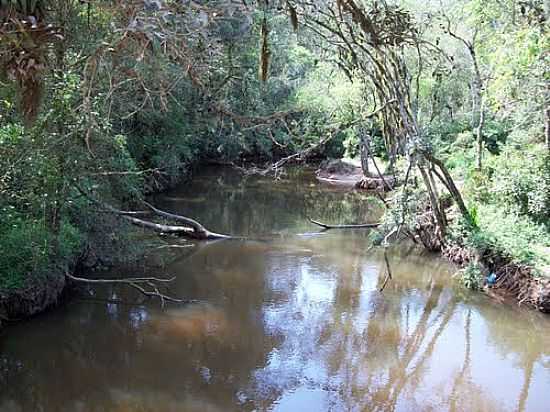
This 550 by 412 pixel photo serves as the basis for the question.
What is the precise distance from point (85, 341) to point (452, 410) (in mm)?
4803

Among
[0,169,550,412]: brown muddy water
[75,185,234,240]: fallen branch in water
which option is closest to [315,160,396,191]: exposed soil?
[75,185,234,240]: fallen branch in water

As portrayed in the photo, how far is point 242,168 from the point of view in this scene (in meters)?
12.4

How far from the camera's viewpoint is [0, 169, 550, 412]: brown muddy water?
A: 6.84 metres

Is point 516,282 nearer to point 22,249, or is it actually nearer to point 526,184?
point 526,184

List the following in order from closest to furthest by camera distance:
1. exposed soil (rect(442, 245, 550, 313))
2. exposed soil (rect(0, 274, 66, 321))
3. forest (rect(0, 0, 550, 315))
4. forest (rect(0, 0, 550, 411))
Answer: forest (rect(0, 0, 550, 315))
forest (rect(0, 0, 550, 411))
exposed soil (rect(0, 274, 66, 321))
exposed soil (rect(442, 245, 550, 313))

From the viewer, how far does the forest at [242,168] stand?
4.48m

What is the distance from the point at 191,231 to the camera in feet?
42.9

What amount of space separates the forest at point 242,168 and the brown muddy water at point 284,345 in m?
0.10

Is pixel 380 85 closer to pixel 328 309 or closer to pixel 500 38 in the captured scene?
pixel 500 38

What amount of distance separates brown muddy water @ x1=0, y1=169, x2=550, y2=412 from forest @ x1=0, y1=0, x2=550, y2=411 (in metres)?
0.10

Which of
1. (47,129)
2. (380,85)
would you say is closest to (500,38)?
(380,85)

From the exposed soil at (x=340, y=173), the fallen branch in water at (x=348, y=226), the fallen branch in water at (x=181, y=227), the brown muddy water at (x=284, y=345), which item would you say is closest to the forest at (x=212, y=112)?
the fallen branch in water at (x=181, y=227)

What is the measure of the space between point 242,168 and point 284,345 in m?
5.09

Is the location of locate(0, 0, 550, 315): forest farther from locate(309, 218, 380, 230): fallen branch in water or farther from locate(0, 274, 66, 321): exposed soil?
locate(309, 218, 380, 230): fallen branch in water
